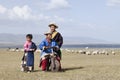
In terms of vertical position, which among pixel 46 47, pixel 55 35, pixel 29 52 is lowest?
pixel 29 52

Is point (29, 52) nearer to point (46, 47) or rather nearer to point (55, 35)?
point (46, 47)

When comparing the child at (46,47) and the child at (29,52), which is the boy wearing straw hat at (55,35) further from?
the child at (29,52)

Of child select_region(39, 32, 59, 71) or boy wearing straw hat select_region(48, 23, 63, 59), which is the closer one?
child select_region(39, 32, 59, 71)

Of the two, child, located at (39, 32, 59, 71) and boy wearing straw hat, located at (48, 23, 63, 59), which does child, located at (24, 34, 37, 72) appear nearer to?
child, located at (39, 32, 59, 71)

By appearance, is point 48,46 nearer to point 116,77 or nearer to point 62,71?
point 62,71

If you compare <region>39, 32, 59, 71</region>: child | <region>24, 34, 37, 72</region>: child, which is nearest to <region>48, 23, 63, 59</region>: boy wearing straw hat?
<region>39, 32, 59, 71</region>: child

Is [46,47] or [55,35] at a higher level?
[55,35]

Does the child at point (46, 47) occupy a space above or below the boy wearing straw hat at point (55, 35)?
below

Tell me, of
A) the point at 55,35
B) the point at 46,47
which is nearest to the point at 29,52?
the point at 46,47

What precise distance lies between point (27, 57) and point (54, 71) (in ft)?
5.00

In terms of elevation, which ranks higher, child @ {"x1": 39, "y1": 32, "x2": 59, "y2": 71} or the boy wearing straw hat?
the boy wearing straw hat

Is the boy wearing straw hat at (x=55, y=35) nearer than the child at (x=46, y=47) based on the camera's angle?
No

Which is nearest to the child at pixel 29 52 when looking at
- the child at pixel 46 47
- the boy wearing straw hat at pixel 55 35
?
the child at pixel 46 47

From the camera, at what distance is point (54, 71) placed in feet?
69.4
